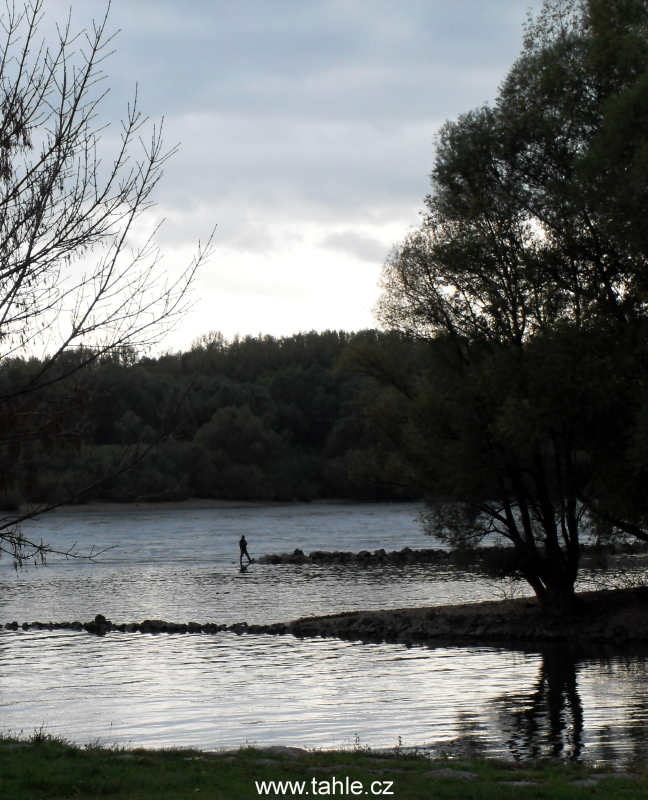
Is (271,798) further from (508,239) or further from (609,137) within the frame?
(508,239)

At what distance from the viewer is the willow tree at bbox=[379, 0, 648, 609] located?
2112 cm

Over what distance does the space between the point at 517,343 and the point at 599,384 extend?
3.55 m

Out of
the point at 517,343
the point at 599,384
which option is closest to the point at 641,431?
the point at 599,384

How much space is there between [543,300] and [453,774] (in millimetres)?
16181

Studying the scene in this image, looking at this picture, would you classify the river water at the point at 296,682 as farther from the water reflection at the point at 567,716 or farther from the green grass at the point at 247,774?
the green grass at the point at 247,774

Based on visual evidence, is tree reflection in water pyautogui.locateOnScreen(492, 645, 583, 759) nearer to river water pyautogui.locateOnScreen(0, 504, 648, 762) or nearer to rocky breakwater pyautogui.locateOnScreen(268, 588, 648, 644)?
river water pyautogui.locateOnScreen(0, 504, 648, 762)

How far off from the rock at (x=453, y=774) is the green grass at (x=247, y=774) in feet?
0.24

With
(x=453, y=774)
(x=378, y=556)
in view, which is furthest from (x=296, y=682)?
(x=378, y=556)

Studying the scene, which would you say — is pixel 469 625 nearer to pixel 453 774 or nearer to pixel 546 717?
pixel 546 717

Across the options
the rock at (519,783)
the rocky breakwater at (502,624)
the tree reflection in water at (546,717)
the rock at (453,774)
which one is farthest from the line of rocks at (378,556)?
the rock at (519,783)

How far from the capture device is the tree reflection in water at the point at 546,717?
43.3 ft

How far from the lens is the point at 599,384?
2195 cm

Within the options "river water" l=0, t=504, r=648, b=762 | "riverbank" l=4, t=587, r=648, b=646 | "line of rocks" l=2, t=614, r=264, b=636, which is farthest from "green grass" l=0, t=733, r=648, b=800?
"line of rocks" l=2, t=614, r=264, b=636

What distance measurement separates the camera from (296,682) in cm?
1970
